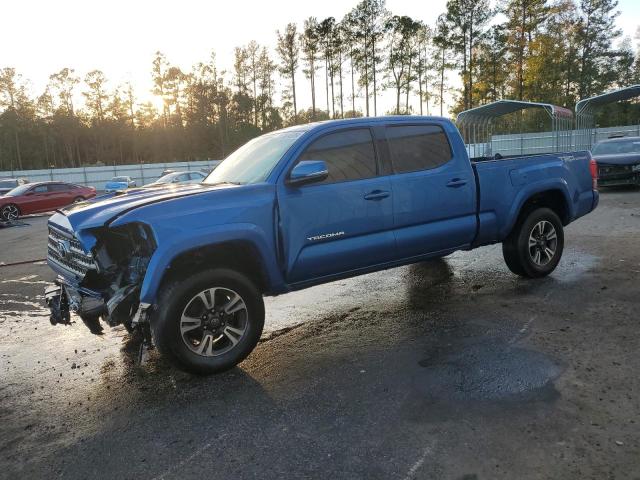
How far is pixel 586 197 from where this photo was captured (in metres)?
6.75

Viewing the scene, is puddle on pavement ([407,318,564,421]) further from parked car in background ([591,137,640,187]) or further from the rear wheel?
the rear wheel

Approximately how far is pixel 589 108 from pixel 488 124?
5.19m

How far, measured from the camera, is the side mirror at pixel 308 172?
419 centimetres

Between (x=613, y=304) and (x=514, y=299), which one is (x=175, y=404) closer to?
(x=514, y=299)

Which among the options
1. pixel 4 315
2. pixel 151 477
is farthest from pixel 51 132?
pixel 151 477

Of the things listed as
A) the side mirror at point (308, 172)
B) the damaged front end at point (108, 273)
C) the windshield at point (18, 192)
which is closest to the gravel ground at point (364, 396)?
the damaged front end at point (108, 273)

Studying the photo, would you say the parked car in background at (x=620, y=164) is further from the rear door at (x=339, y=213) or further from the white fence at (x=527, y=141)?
the rear door at (x=339, y=213)

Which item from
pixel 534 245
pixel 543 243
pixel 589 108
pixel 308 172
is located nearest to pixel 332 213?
pixel 308 172

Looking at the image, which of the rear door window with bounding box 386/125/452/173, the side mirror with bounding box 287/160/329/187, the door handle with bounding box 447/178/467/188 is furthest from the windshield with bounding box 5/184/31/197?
the door handle with bounding box 447/178/467/188

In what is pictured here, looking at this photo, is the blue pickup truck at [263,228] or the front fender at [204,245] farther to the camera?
the blue pickup truck at [263,228]

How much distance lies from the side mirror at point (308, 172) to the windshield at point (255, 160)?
305mm

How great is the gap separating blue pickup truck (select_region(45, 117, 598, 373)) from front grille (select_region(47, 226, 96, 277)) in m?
0.02

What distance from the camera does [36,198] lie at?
19.6 m

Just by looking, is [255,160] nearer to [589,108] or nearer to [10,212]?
[10,212]
